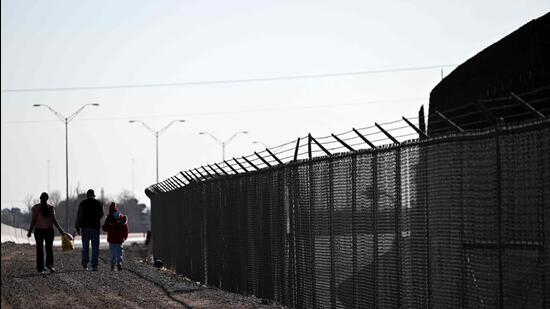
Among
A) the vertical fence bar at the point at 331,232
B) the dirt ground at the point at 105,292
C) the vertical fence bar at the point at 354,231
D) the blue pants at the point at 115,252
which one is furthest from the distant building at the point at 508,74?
the blue pants at the point at 115,252

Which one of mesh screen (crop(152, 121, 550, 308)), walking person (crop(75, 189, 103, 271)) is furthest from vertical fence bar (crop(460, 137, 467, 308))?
walking person (crop(75, 189, 103, 271))

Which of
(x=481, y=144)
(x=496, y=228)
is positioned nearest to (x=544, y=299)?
(x=496, y=228)

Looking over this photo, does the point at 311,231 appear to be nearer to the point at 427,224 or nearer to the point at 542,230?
the point at 427,224

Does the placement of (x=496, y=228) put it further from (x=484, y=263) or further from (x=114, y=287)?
(x=114, y=287)

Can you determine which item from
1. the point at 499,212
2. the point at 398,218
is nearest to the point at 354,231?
the point at 398,218

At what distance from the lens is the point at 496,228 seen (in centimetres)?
1131

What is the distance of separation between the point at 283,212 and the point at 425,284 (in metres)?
5.89

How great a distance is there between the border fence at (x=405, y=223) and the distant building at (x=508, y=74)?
191cm

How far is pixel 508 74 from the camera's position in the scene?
68.0ft

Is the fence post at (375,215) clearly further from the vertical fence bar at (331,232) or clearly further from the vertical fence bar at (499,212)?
the vertical fence bar at (499,212)

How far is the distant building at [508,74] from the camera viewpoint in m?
18.9

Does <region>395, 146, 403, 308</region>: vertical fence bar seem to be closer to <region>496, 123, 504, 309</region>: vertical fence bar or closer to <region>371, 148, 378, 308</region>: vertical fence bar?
<region>371, 148, 378, 308</region>: vertical fence bar

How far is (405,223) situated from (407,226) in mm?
51

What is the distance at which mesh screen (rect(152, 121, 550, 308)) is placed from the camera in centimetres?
1086
